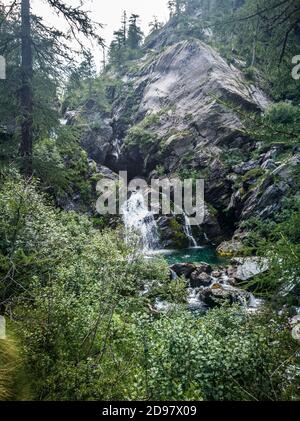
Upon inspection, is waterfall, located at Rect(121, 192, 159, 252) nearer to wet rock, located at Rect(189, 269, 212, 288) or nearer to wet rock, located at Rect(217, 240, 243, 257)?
wet rock, located at Rect(217, 240, 243, 257)

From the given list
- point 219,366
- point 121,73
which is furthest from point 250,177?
Result: point 121,73

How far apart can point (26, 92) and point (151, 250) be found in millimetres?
12608

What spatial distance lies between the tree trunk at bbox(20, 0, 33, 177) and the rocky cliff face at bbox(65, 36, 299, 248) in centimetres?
1249

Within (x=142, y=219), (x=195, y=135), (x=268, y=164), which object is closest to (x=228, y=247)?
(x=142, y=219)

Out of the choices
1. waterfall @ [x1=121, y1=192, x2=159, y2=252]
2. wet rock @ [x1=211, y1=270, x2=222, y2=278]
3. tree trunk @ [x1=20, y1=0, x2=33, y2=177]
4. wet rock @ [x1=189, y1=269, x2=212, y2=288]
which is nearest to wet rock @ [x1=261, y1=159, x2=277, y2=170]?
waterfall @ [x1=121, y1=192, x2=159, y2=252]

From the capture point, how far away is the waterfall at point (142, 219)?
2098 centimetres

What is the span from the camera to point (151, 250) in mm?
20500

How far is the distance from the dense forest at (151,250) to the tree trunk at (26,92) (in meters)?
0.04

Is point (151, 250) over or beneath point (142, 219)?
beneath

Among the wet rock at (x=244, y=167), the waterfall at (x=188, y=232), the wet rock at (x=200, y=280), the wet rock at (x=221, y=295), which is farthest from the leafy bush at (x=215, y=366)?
the wet rock at (x=244, y=167)

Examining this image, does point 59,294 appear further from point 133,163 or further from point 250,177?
point 133,163

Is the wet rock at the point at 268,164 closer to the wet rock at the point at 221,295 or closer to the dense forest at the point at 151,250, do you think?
the dense forest at the point at 151,250

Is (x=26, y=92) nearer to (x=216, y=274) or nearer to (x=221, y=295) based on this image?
(x=221, y=295)

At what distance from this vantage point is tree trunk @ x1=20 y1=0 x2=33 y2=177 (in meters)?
10.3
